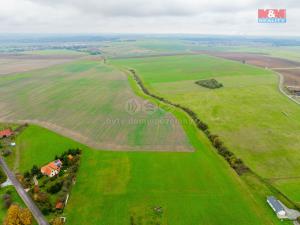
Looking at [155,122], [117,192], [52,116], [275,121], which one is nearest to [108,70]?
[52,116]

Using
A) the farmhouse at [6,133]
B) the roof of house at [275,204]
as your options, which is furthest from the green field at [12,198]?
the roof of house at [275,204]

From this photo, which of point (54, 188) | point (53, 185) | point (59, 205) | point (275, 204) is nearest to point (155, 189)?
point (59, 205)

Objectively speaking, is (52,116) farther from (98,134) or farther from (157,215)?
(157,215)

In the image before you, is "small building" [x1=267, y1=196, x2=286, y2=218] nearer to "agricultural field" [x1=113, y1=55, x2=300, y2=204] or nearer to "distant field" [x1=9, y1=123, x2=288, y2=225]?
"distant field" [x1=9, y1=123, x2=288, y2=225]

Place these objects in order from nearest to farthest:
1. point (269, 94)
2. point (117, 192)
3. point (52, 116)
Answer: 1. point (117, 192)
2. point (52, 116)
3. point (269, 94)

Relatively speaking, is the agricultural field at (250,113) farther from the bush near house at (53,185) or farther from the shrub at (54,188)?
the shrub at (54,188)
